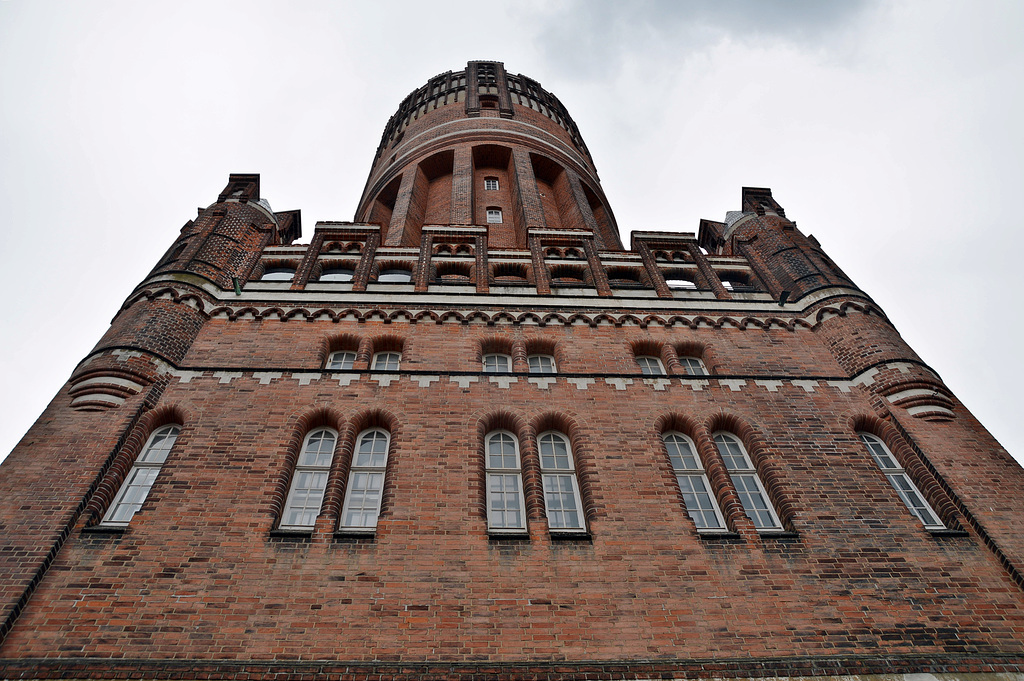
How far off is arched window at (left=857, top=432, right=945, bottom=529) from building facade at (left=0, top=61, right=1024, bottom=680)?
0.05 m

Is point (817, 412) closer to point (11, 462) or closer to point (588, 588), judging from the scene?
point (588, 588)

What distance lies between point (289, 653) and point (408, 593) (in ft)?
5.02

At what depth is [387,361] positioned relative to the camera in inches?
526

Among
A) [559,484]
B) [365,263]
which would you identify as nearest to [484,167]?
[365,263]

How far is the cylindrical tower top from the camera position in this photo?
23.8 metres

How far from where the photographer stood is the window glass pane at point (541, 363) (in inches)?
523

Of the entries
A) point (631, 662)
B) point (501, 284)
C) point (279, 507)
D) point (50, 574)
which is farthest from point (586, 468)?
point (50, 574)

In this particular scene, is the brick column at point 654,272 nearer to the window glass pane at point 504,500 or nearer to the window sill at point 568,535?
the window glass pane at point 504,500

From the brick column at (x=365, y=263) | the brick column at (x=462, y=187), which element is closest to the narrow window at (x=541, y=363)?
the brick column at (x=365, y=263)

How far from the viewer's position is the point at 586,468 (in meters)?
10.6

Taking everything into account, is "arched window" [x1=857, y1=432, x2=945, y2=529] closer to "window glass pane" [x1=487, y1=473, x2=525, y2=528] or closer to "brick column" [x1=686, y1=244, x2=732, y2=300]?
Answer: "brick column" [x1=686, y1=244, x2=732, y2=300]

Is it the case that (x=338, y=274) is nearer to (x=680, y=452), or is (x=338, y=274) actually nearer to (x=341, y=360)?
(x=341, y=360)

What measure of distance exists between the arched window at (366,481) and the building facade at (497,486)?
7 cm

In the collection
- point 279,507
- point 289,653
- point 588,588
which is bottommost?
point 289,653
